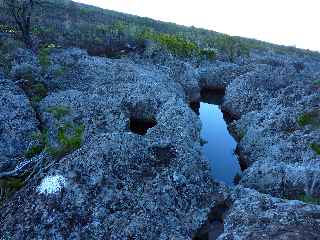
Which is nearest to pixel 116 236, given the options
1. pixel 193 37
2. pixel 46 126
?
pixel 46 126

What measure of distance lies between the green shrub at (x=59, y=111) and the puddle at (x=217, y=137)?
11.7m

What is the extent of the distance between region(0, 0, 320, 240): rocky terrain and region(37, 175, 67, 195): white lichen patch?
5 cm

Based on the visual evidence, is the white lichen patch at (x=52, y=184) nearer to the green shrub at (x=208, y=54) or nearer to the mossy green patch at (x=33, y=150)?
the mossy green patch at (x=33, y=150)

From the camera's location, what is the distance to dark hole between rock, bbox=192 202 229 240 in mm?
22047

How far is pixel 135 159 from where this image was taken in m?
24.7

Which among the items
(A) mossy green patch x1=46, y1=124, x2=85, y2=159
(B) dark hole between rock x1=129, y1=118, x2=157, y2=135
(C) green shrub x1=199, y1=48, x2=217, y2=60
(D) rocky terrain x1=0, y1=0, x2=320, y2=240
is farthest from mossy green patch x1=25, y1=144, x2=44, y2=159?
(C) green shrub x1=199, y1=48, x2=217, y2=60

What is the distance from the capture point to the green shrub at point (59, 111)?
31688 millimetres

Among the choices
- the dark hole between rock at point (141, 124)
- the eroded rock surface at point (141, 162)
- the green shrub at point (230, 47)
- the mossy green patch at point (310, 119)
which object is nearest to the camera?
the eroded rock surface at point (141, 162)

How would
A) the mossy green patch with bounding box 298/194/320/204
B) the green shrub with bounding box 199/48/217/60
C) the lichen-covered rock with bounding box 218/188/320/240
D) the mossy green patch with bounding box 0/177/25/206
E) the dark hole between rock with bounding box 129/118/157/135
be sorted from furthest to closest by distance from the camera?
1. the green shrub with bounding box 199/48/217/60
2. the dark hole between rock with bounding box 129/118/157/135
3. the mossy green patch with bounding box 298/194/320/204
4. the mossy green patch with bounding box 0/177/25/206
5. the lichen-covered rock with bounding box 218/188/320/240

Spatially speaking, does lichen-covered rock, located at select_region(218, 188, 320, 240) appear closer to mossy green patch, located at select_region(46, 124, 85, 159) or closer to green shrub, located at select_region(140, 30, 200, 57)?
mossy green patch, located at select_region(46, 124, 85, 159)

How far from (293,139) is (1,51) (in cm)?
2837

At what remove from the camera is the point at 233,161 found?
34.6m

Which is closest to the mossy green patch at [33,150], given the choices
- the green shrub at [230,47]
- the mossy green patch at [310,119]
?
the mossy green patch at [310,119]

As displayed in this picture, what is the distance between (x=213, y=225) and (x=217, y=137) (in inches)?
679
